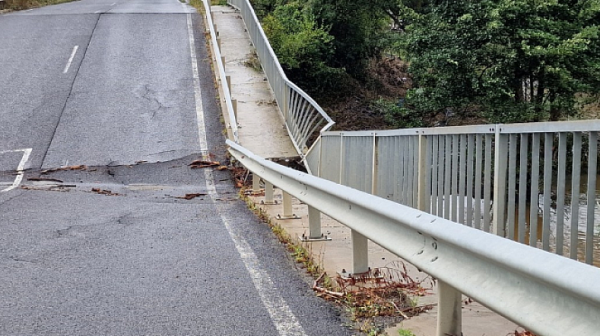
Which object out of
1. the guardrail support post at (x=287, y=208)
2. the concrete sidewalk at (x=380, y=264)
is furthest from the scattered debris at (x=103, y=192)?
the guardrail support post at (x=287, y=208)

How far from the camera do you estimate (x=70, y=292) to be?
556 centimetres

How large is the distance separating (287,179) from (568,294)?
19.3ft

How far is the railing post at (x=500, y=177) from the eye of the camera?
5.07 metres

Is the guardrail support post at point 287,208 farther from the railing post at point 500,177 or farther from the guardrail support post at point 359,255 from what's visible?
the railing post at point 500,177

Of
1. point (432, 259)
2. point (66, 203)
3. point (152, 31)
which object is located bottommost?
point (66, 203)

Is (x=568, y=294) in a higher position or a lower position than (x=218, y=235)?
higher

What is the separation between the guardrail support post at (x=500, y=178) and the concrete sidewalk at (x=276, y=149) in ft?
1.87

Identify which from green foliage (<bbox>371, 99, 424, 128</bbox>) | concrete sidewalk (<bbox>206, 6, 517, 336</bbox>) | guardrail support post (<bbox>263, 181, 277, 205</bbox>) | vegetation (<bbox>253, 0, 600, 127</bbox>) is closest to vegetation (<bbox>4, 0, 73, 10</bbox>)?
concrete sidewalk (<bbox>206, 6, 517, 336</bbox>)

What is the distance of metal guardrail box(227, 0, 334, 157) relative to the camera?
51.7 ft

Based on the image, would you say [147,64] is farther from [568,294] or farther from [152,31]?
[568,294]

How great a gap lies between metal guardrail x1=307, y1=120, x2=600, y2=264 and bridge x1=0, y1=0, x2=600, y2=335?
0.02 m

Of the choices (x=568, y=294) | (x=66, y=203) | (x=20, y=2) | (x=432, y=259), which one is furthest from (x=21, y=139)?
(x=20, y=2)

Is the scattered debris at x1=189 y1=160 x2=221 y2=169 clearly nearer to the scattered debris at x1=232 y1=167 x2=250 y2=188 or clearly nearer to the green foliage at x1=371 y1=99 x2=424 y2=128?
the scattered debris at x1=232 y1=167 x2=250 y2=188

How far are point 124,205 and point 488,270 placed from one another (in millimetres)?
8057
